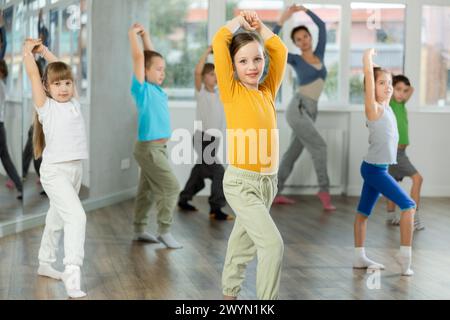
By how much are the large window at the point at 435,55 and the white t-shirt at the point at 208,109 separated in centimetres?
249

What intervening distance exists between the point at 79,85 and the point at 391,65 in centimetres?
313

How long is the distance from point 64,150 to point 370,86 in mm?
1554

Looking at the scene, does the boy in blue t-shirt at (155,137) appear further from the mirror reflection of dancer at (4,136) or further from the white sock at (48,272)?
the white sock at (48,272)

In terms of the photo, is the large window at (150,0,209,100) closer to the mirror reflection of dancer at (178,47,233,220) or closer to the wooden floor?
the mirror reflection of dancer at (178,47,233,220)

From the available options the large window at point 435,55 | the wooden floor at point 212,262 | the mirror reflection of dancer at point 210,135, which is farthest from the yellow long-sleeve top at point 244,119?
the large window at point 435,55

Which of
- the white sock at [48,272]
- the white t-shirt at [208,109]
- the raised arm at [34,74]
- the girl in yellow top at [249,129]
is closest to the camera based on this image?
the girl in yellow top at [249,129]

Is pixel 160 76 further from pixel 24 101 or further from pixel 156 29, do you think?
pixel 156 29

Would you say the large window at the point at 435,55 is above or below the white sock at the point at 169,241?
above

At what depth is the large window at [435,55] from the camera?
26.7 feet

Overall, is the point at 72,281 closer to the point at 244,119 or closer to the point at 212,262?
the point at 212,262

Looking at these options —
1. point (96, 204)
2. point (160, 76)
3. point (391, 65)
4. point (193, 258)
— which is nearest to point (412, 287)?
point (193, 258)

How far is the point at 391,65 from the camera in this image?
26.8 feet

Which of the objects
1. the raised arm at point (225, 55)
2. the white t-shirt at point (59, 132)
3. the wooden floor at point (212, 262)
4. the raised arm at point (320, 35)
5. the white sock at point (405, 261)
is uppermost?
the raised arm at point (320, 35)
